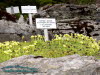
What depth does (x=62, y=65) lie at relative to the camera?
4.02 m

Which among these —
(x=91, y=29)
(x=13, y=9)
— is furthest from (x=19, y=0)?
(x=91, y=29)

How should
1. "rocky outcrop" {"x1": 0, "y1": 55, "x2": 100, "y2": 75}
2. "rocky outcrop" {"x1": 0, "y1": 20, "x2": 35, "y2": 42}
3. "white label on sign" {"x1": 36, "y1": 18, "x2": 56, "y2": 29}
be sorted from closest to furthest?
1. "rocky outcrop" {"x1": 0, "y1": 55, "x2": 100, "y2": 75}
2. "white label on sign" {"x1": 36, "y1": 18, "x2": 56, "y2": 29}
3. "rocky outcrop" {"x1": 0, "y1": 20, "x2": 35, "y2": 42}

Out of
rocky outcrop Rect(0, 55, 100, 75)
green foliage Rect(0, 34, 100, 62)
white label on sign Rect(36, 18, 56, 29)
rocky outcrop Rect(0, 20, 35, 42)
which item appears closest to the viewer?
rocky outcrop Rect(0, 55, 100, 75)

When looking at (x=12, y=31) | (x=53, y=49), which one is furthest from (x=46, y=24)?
(x=12, y=31)

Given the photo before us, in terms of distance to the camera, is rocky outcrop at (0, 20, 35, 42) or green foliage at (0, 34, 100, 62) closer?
green foliage at (0, 34, 100, 62)

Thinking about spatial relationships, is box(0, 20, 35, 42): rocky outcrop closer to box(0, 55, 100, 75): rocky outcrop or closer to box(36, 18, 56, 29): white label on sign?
box(36, 18, 56, 29): white label on sign

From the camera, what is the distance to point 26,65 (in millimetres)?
4176

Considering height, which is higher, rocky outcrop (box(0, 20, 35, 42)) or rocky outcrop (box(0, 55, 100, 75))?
rocky outcrop (box(0, 20, 35, 42))

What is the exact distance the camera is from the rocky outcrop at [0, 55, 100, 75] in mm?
3895

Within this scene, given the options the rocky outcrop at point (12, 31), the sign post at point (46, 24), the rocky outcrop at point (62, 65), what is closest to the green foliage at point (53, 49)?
the sign post at point (46, 24)

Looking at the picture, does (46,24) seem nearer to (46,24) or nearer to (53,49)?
(46,24)

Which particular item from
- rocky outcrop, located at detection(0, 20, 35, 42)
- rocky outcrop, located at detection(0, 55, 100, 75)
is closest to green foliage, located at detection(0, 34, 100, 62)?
rocky outcrop, located at detection(0, 55, 100, 75)

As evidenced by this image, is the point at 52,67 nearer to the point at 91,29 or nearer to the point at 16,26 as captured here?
the point at 16,26

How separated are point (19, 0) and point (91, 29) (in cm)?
1303
